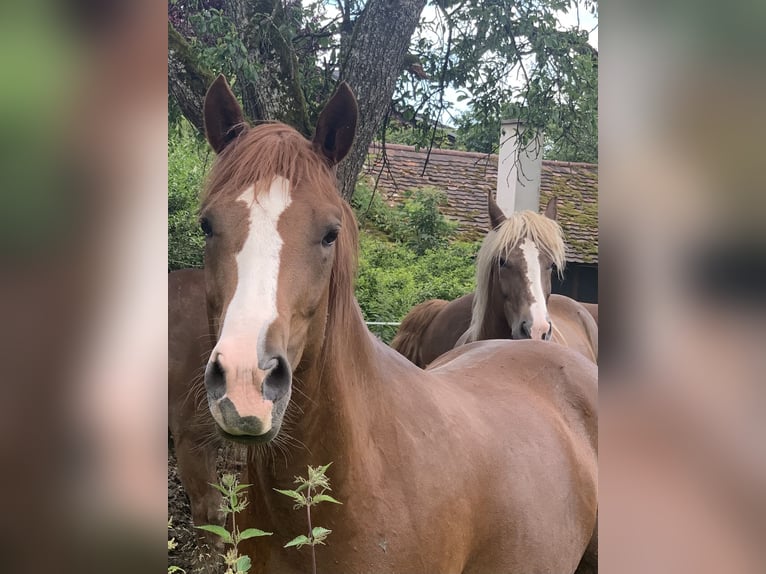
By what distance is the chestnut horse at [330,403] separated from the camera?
1.18 metres

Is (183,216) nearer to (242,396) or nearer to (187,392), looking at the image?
(187,392)

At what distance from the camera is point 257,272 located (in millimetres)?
1215

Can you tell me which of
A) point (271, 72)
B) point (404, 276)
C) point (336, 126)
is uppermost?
point (271, 72)

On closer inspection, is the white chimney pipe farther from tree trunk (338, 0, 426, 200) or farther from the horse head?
the horse head

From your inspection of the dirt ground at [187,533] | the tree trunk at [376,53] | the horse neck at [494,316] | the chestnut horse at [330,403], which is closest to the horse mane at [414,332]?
the horse neck at [494,316]

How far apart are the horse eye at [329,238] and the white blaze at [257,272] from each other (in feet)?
0.38

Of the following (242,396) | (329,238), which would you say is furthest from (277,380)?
(329,238)

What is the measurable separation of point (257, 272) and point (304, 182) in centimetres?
27

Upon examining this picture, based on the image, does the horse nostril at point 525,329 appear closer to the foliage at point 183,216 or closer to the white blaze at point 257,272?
Answer: the foliage at point 183,216
